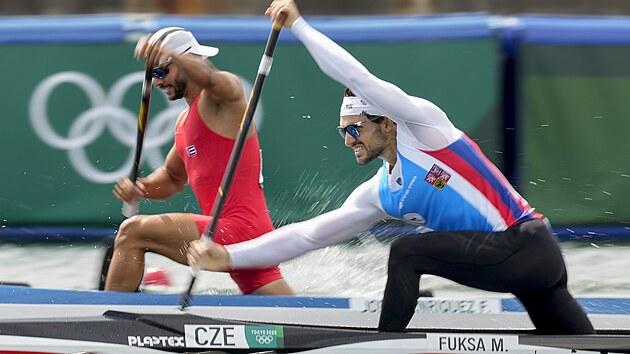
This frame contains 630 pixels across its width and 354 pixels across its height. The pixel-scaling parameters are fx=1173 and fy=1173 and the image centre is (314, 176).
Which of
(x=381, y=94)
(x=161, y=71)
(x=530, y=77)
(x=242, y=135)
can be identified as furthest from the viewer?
(x=530, y=77)

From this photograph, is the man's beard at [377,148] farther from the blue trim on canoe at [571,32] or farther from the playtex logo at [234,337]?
the blue trim on canoe at [571,32]

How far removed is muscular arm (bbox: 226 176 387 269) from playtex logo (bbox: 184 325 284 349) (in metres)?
0.45

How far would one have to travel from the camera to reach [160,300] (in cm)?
458

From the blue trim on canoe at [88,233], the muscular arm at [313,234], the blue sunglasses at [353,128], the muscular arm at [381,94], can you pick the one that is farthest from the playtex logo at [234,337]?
the blue trim on canoe at [88,233]

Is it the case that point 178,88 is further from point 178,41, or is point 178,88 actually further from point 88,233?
point 88,233

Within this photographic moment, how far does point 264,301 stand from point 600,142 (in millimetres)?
4047

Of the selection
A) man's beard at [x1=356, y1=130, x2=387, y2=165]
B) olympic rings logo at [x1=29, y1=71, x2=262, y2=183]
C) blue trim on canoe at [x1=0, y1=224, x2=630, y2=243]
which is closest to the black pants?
man's beard at [x1=356, y1=130, x2=387, y2=165]

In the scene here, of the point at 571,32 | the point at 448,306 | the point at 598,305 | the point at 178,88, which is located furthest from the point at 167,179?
the point at 571,32

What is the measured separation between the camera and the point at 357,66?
423 centimetres

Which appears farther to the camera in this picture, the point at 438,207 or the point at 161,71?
the point at 161,71

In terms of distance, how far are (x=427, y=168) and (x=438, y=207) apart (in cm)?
16

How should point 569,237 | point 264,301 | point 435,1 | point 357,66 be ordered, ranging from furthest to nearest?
point 435,1 → point 569,237 → point 264,301 → point 357,66

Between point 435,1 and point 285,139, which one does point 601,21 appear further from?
point 435,1

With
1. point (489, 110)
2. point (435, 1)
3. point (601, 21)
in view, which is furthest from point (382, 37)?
point (435, 1)
